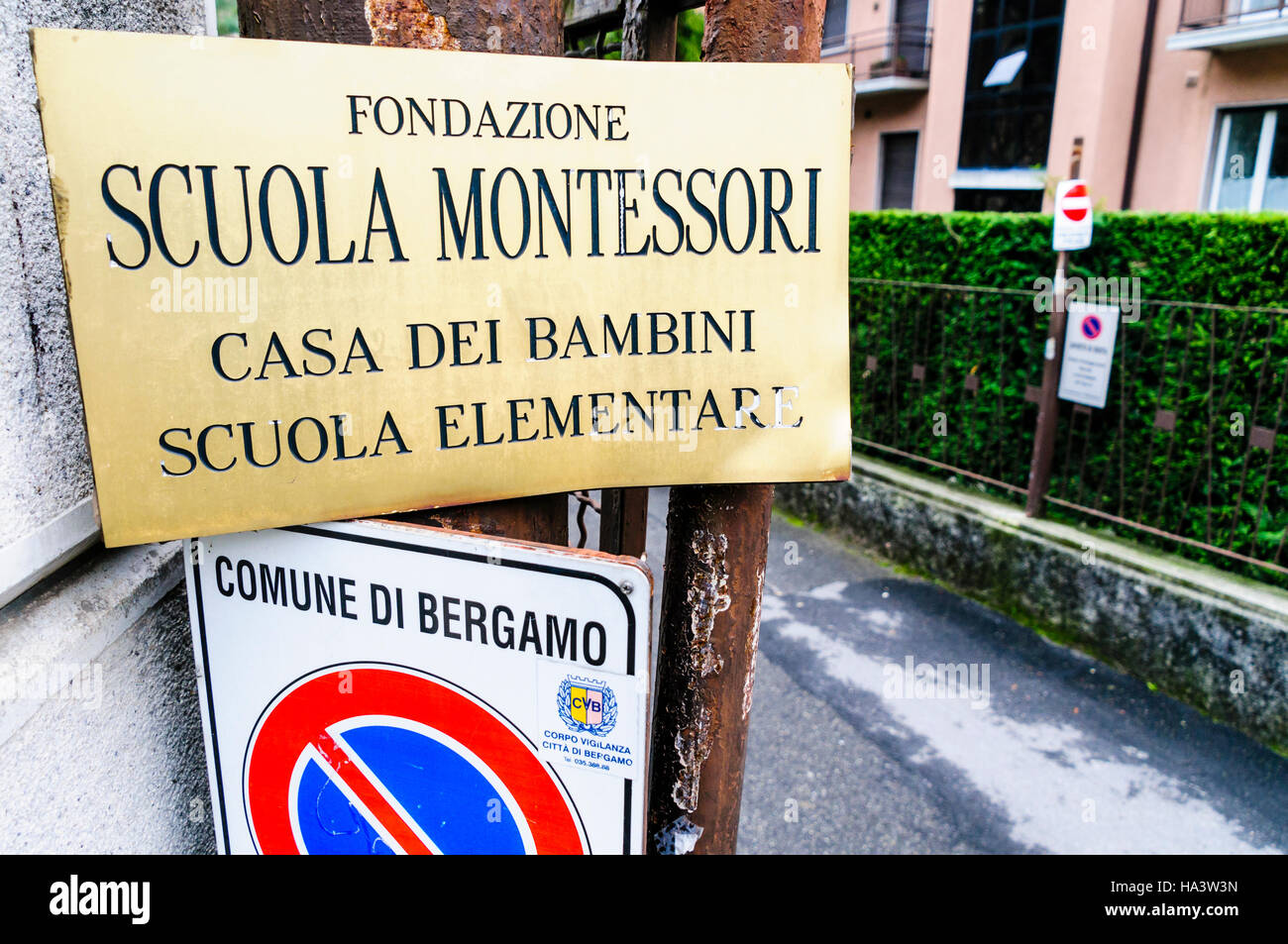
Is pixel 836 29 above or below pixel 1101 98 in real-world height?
above

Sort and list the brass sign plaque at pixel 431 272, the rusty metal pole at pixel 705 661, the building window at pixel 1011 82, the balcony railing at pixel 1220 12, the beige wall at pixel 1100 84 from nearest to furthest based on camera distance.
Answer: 1. the brass sign plaque at pixel 431 272
2. the rusty metal pole at pixel 705 661
3. the balcony railing at pixel 1220 12
4. the beige wall at pixel 1100 84
5. the building window at pixel 1011 82

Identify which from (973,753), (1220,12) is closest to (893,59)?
(1220,12)

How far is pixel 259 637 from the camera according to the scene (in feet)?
4.22

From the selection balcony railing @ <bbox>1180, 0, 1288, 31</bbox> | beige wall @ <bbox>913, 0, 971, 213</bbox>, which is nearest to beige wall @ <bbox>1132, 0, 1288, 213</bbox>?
balcony railing @ <bbox>1180, 0, 1288, 31</bbox>

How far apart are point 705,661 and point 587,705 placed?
298 mm

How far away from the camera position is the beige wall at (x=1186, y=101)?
37.7 ft

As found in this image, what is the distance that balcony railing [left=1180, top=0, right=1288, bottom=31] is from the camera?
36.6ft

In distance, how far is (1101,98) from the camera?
1243 cm

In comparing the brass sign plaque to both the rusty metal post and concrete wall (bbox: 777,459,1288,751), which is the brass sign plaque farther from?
concrete wall (bbox: 777,459,1288,751)

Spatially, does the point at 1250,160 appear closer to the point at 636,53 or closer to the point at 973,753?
the point at 973,753

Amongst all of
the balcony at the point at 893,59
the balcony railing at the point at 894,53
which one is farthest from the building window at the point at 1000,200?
the balcony railing at the point at 894,53

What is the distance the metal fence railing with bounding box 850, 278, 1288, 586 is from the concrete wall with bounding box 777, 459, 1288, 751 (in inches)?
8.7

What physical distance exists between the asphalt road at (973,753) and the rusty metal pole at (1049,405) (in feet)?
2.56

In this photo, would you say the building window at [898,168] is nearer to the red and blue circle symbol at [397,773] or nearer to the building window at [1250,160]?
the building window at [1250,160]
